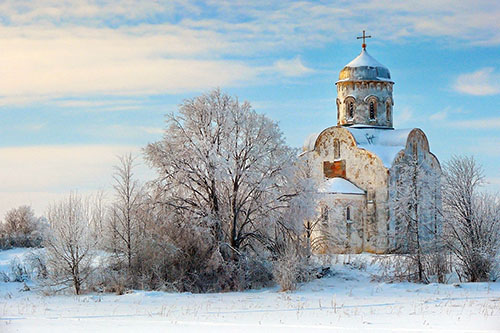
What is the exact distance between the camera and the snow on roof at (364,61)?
4584 cm

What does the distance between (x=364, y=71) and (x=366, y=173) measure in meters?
7.28

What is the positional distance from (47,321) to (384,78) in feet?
105

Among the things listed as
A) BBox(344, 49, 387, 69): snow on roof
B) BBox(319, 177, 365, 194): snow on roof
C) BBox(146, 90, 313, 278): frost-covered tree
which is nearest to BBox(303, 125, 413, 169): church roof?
BBox(319, 177, 365, 194): snow on roof

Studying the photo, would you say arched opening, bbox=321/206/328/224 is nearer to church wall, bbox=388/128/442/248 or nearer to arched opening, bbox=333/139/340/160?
church wall, bbox=388/128/442/248

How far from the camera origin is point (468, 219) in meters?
31.1

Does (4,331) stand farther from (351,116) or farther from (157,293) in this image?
(351,116)

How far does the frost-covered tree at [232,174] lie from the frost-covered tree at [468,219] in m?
6.35

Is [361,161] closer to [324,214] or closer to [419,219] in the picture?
[324,214]

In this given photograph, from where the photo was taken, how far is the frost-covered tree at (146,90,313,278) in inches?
1207

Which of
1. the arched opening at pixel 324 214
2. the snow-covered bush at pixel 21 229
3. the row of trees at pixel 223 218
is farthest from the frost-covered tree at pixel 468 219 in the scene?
the snow-covered bush at pixel 21 229

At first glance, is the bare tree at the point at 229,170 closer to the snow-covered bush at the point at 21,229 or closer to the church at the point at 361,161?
the church at the point at 361,161

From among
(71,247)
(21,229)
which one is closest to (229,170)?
(71,247)

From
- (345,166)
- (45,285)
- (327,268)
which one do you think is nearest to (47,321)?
(45,285)

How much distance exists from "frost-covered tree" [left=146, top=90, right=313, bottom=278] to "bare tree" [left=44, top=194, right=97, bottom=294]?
11.8ft
